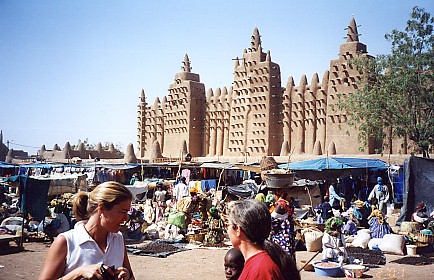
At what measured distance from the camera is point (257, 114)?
114 ft

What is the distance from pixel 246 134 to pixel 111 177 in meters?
14.3

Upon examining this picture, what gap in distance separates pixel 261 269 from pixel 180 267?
6.26 m

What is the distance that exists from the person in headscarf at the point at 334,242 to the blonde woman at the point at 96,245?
5857mm

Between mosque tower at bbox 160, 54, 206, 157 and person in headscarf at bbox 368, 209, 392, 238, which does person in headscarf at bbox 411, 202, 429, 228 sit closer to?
person in headscarf at bbox 368, 209, 392, 238

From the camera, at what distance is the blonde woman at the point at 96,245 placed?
7.45ft

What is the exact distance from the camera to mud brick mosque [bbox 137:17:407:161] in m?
27.9

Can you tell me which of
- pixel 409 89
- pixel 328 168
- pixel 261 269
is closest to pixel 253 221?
pixel 261 269

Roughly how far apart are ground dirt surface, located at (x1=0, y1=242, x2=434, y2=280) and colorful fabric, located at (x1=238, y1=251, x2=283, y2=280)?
5354 mm

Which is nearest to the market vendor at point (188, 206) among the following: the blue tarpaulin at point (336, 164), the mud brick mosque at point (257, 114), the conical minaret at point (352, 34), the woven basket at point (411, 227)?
the blue tarpaulin at point (336, 164)

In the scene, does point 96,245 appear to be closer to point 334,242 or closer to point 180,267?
point 180,267

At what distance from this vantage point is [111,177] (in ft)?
80.5

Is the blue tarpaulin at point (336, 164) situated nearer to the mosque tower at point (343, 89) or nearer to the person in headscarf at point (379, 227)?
the person in headscarf at point (379, 227)

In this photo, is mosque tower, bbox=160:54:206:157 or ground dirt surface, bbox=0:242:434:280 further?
mosque tower, bbox=160:54:206:157

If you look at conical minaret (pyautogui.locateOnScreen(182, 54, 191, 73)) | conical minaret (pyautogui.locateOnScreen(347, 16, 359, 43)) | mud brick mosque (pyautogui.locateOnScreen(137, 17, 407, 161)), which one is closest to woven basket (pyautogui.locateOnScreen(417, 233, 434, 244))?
mud brick mosque (pyautogui.locateOnScreen(137, 17, 407, 161))
